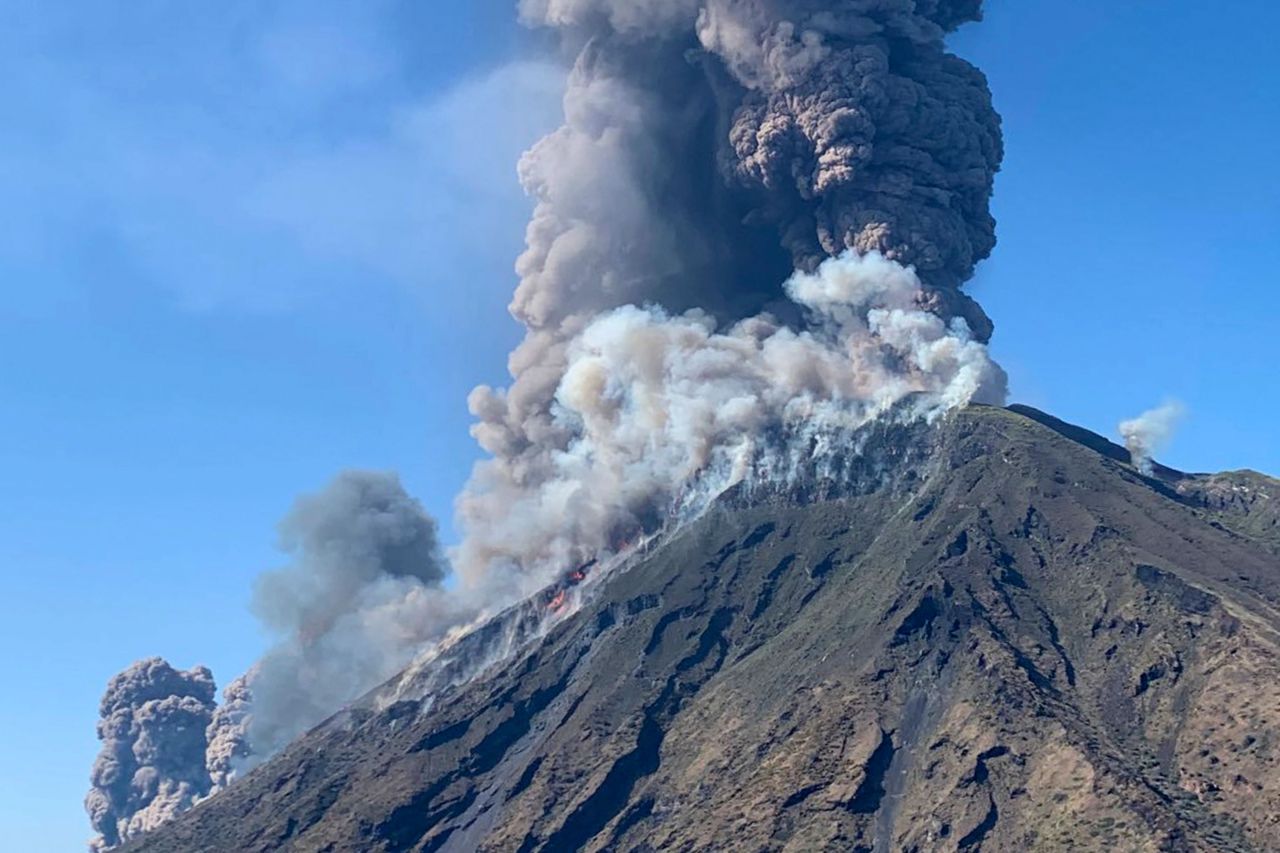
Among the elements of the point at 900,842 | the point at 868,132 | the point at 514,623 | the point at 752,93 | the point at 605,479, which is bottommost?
the point at 900,842

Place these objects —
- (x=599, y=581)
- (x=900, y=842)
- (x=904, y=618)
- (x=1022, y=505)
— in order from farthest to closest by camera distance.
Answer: (x=599, y=581) → (x=1022, y=505) → (x=904, y=618) → (x=900, y=842)

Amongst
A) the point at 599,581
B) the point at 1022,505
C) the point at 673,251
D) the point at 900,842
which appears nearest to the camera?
the point at 900,842

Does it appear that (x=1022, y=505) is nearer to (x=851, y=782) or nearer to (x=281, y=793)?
(x=851, y=782)

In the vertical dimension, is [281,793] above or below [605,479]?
below

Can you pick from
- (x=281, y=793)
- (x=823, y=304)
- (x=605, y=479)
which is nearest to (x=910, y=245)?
(x=823, y=304)

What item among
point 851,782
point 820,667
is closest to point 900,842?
point 851,782

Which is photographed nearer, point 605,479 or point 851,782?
point 851,782
